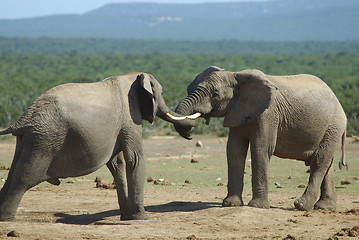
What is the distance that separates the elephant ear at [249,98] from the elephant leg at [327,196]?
168 cm

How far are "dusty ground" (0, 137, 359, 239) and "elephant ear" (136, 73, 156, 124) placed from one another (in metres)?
1.36

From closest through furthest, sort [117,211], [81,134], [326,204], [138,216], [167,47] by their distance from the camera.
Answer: [81,134] → [138,216] → [117,211] → [326,204] → [167,47]

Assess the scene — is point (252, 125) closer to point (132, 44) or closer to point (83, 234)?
point (83, 234)

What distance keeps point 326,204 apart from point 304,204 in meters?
0.50


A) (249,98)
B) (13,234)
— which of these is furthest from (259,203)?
(13,234)

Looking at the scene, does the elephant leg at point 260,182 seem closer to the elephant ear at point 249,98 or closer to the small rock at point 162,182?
the elephant ear at point 249,98

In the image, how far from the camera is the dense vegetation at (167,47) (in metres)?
142

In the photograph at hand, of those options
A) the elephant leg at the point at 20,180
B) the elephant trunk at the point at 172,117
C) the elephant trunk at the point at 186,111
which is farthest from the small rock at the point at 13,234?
the elephant trunk at the point at 186,111

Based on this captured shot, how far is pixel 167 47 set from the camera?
15512 centimetres

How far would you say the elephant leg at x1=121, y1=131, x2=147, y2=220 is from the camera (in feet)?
28.5

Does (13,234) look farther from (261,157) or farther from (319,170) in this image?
(319,170)

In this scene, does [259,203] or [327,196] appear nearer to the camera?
[259,203]

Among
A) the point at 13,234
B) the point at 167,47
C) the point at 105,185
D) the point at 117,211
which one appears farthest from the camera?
the point at 167,47

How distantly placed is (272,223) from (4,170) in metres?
6.87
